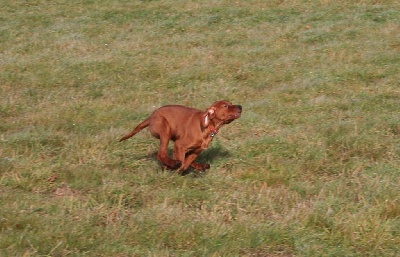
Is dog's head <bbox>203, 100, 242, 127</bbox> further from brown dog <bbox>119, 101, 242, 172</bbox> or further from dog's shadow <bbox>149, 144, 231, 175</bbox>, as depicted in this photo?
dog's shadow <bbox>149, 144, 231, 175</bbox>

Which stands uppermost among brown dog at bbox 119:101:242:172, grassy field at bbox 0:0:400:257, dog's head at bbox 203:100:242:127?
dog's head at bbox 203:100:242:127

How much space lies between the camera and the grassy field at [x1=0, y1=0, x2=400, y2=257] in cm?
535

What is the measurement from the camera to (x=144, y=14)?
57.3ft

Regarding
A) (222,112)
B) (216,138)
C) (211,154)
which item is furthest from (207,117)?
(216,138)

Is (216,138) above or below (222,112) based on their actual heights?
below

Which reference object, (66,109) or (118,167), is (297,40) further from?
(118,167)

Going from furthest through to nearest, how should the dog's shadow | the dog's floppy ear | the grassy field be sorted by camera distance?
the dog's shadow < the dog's floppy ear < the grassy field

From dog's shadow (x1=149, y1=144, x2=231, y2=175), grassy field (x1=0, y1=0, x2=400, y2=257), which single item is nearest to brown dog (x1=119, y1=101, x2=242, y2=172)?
grassy field (x1=0, y1=0, x2=400, y2=257)

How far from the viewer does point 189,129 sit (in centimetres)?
695

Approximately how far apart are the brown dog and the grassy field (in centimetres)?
23

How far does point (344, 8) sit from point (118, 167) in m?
11.1

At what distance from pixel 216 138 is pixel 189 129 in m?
1.34

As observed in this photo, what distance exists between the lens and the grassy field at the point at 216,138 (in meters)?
5.35

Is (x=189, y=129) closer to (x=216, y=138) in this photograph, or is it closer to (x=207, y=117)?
(x=207, y=117)
